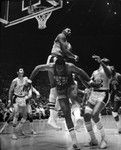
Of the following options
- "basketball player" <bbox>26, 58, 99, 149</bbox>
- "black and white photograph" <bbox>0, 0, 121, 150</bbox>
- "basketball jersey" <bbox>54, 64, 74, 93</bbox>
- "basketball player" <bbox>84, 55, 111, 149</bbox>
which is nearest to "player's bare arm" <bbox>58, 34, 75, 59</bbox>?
"black and white photograph" <bbox>0, 0, 121, 150</bbox>

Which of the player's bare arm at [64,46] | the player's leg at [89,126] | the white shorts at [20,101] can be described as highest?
the player's bare arm at [64,46]

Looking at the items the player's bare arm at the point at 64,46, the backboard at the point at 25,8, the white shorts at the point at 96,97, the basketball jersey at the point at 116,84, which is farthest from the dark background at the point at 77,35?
the player's bare arm at the point at 64,46

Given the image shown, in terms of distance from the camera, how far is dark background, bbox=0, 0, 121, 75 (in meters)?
7.29

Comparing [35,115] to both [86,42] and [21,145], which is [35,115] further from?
[21,145]

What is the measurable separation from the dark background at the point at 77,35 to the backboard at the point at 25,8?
207mm

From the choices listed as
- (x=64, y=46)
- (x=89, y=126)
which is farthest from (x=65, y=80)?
(x=89, y=126)

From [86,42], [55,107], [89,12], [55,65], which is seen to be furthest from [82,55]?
[55,65]

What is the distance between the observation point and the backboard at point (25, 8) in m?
6.54

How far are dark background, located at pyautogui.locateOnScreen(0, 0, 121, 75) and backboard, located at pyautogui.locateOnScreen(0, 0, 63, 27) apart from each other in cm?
21

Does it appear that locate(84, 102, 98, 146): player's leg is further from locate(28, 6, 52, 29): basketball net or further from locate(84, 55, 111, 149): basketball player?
locate(28, 6, 52, 29): basketball net

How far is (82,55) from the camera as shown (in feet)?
26.0

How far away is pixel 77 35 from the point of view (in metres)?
7.48

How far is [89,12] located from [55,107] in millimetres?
4219

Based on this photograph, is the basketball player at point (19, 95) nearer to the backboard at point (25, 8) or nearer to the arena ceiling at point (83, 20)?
the backboard at point (25, 8)
